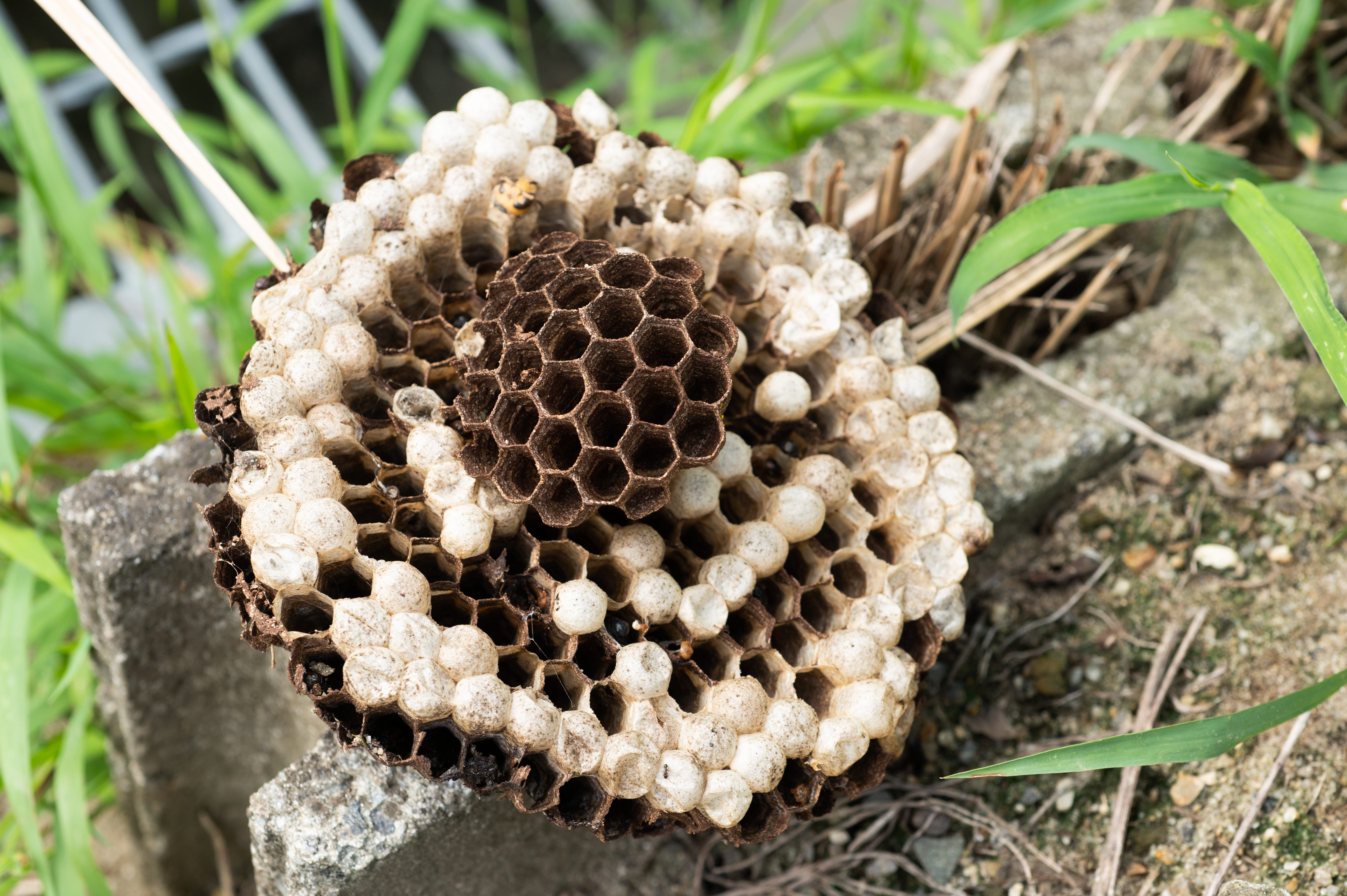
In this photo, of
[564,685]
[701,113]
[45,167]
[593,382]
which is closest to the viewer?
[593,382]

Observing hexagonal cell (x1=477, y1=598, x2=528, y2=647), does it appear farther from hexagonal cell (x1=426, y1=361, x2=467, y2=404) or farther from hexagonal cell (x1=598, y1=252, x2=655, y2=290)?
hexagonal cell (x1=598, y1=252, x2=655, y2=290)

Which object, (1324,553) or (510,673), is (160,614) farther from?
(1324,553)

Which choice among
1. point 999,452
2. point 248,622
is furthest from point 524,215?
point 999,452

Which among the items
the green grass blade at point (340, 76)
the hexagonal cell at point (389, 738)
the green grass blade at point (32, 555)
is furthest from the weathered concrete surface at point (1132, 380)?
the green grass blade at point (32, 555)

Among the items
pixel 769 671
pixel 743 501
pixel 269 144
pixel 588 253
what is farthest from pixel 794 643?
pixel 269 144

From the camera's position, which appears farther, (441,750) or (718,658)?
(718,658)

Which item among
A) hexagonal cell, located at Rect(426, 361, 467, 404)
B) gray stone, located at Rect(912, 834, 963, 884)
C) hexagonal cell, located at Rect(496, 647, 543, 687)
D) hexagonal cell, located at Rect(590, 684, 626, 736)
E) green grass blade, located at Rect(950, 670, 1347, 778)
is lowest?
gray stone, located at Rect(912, 834, 963, 884)

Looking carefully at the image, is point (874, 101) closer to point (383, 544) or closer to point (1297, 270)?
point (1297, 270)

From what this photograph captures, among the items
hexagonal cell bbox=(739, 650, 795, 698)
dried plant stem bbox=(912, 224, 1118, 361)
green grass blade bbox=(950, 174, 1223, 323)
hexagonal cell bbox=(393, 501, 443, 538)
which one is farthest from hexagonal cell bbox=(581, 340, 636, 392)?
dried plant stem bbox=(912, 224, 1118, 361)

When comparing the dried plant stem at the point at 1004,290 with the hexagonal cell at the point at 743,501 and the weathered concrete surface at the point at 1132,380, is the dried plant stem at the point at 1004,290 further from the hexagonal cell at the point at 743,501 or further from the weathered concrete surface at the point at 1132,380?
the hexagonal cell at the point at 743,501
